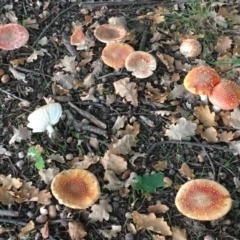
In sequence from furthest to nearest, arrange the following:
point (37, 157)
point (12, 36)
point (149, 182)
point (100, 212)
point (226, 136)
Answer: point (12, 36) → point (226, 136) → point (37, 157) → point (149, 182) → point (100, 212)

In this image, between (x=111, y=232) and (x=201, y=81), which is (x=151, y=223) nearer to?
(x=111, y=232)

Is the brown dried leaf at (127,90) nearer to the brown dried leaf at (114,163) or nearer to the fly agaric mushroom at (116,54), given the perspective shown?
the fly agaric mushroom at (116,54)

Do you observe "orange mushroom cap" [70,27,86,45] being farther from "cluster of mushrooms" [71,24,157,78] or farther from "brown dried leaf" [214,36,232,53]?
"brown dried leaf" [214,36,232,53]

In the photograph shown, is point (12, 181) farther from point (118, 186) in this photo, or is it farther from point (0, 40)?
point (0, 40)

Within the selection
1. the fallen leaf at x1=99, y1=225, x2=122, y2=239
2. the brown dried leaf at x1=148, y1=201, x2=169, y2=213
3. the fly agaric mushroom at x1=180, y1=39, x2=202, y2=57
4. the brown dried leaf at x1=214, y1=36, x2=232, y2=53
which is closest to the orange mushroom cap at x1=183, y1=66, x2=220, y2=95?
the fly agaric mushroom at x1=180, y1=39, x2=202, y2=57

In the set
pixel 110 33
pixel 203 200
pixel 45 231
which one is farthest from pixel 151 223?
pixel 110 33

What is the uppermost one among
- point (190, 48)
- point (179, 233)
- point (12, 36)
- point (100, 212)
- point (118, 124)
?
point (12, 36)

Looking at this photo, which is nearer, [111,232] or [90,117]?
[111,232]
